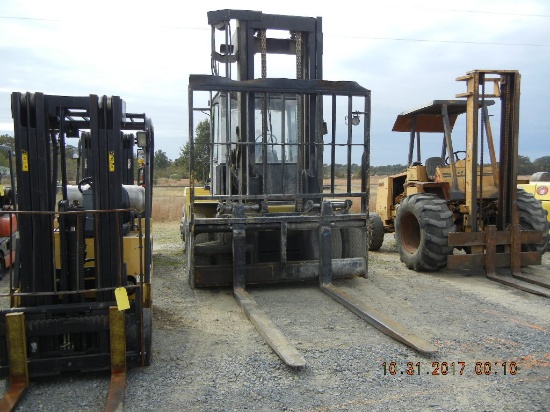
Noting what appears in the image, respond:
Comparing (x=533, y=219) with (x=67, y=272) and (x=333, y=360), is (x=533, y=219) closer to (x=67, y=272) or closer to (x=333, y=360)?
(x=333, y=360)

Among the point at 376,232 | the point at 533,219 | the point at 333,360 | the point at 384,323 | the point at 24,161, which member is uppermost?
the point at 24,161

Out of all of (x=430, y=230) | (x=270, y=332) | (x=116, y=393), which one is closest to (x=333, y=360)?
(x=270, y=332)

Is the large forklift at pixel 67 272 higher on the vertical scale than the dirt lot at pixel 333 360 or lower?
higher

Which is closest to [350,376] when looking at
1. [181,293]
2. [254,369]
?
[254,369]

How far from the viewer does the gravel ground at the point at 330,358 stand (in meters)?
3.96

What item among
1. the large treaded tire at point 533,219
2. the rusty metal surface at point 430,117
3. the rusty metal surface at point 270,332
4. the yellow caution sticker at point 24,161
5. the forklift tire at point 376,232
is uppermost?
the rusty metal surface at point 430,117

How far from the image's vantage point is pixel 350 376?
4395mm

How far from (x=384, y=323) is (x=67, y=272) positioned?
320 centimetres

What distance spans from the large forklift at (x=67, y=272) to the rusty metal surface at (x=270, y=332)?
1.20 meters

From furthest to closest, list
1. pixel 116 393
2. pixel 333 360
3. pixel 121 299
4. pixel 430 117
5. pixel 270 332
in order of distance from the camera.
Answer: pixel 430 117, pixel 270 332, pixel 333 360, pixel 121 299, pixel 116 393
